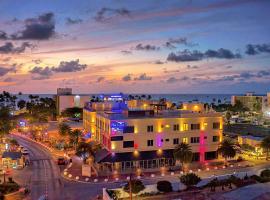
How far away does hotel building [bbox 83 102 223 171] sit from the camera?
201 ft

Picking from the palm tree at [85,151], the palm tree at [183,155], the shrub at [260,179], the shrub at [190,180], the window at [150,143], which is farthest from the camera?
the window at [150,143]

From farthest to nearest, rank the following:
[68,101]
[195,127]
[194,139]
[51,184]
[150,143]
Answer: [68,101] → [195,127] → [194,139] → [150,143] → [51,184]

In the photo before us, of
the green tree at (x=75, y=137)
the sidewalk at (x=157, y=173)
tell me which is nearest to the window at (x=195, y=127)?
the sidewalk at (x=157, y=173)

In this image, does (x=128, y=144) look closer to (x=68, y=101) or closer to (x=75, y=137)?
(x=75, y=137)

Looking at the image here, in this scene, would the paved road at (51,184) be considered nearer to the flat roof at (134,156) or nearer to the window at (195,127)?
the flat roof at (134,156)

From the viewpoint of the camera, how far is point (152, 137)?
64.3 m

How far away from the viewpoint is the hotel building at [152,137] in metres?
61.3

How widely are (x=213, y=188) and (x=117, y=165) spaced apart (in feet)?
64.6

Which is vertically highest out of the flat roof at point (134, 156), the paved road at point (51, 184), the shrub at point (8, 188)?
the flat roof at point (134, 156)

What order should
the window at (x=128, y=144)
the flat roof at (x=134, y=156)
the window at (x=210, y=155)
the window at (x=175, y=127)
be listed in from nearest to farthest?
the flat roof at (x=134, y=156), the window at (x=128, y=144), the window at (x=175, y=127), the window at (x=210, y=155)

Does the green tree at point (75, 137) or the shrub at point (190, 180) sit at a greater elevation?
the green tree at point (75, 137)

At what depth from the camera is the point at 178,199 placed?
40812 mm

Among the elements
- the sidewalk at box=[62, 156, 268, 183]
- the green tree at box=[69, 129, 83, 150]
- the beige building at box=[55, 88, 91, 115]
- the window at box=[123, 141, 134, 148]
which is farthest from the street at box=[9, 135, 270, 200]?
the beige building at box=[55, 88, 91, 115]

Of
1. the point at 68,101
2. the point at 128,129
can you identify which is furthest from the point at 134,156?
the point at 68,101
